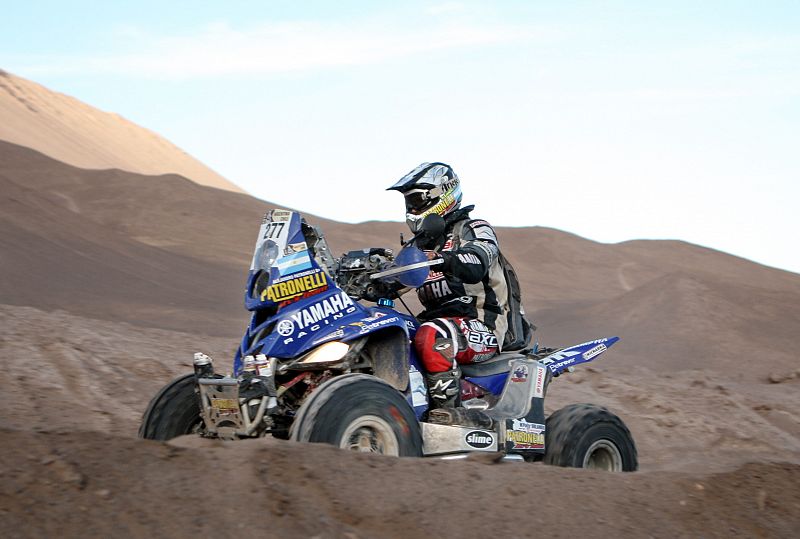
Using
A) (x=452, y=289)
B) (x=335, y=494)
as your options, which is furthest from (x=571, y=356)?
(x=335, y=494)

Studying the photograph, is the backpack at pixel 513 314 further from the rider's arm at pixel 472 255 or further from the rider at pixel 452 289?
the rider's arm at pixel 472 255

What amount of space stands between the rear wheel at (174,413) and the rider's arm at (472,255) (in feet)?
6.50

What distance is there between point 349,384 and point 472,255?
162 centimetres

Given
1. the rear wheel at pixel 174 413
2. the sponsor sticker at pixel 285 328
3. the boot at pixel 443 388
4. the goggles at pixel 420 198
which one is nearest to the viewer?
the sponsor sticker at pixel 285 328

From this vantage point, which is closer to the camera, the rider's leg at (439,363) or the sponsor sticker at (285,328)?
the sponsor sticker at (285,328)

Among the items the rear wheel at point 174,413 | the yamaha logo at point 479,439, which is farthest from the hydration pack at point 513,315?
the rear wheel at point 174,413

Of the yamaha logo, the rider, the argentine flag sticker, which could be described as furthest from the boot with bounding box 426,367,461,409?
the argentine flag sticker

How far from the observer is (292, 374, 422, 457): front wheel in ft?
20.6

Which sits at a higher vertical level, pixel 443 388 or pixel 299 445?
pixel 443 388

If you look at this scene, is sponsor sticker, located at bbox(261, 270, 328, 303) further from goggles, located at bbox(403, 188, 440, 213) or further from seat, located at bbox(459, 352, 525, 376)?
seat, located at bbox(459, 352, 525, 376)

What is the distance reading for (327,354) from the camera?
6926 mm

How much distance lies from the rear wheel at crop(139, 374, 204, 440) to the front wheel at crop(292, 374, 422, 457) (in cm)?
121

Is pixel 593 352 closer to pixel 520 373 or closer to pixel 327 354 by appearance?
pixel 520 373

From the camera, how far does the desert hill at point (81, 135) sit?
7125 cm
